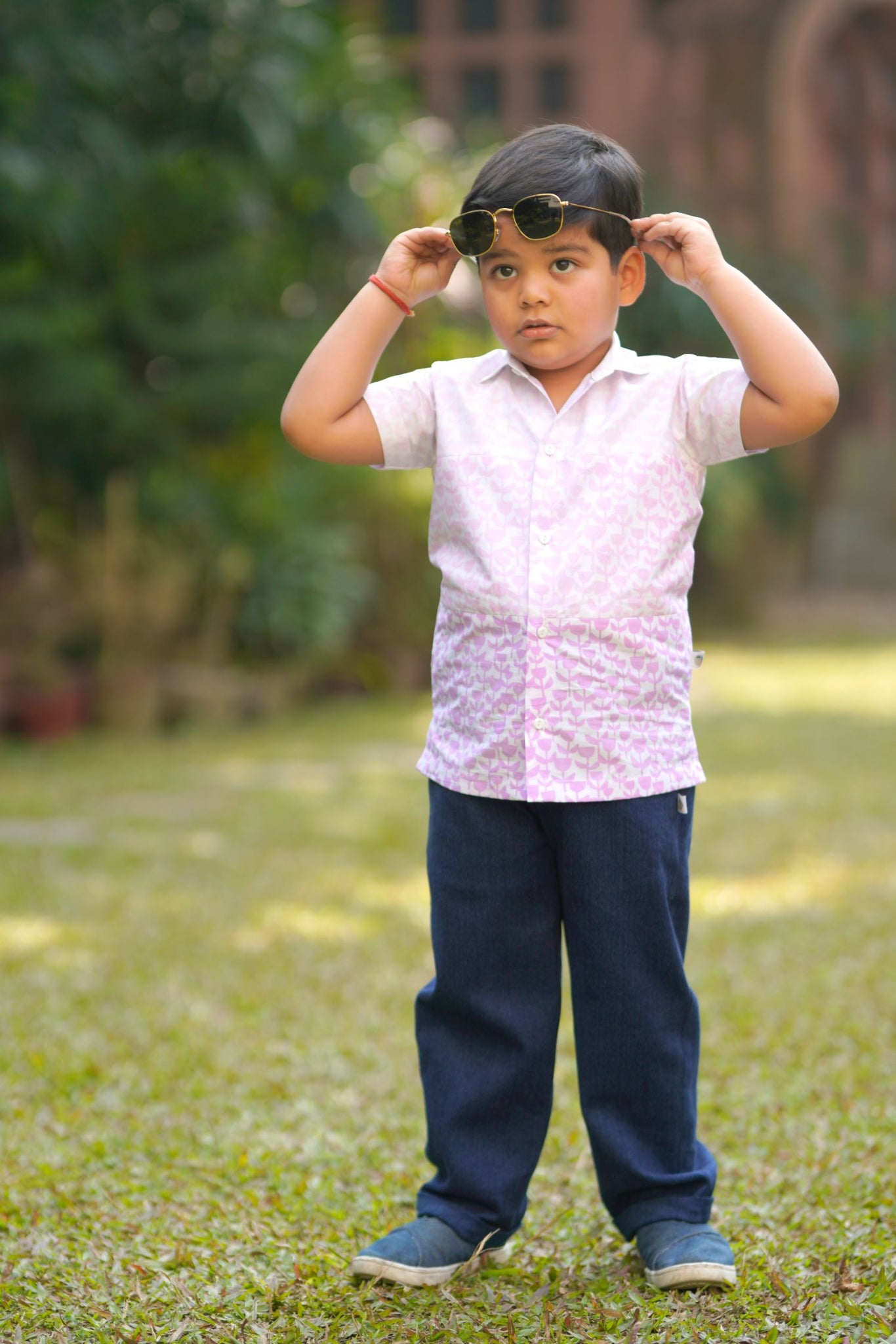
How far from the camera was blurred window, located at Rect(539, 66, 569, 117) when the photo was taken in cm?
1455

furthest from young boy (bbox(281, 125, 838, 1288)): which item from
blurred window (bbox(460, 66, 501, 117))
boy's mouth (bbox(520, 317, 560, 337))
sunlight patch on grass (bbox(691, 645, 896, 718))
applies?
blurred window (bbox(460, 66, 501, 117))

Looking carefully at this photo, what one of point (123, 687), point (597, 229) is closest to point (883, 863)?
point (597, 229)

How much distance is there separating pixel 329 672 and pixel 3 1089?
23.7 ft

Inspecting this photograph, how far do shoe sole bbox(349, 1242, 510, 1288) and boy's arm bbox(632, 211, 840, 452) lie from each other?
3.67 feet

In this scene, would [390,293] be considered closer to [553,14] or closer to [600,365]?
[600,365]

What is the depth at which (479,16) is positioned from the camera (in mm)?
14461

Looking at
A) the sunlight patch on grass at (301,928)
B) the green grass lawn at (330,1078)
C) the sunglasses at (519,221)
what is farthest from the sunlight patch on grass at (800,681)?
the sunglasses at (519,221)

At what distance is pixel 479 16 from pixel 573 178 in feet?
45.1

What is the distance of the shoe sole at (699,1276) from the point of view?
194 centimetres

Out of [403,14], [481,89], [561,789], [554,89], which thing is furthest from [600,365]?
[403,14]

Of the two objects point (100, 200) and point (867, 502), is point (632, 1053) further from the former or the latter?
point (867, 502)

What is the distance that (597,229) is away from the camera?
188 centimetres

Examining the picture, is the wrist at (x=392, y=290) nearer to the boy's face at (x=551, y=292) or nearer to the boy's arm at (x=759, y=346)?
the boy's face at (x=551, y=292)

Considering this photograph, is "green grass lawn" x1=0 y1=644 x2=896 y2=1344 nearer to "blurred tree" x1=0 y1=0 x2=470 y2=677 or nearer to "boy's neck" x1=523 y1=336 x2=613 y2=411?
"boy's neck" x1=523 y1=336 x2=613 y2=411
